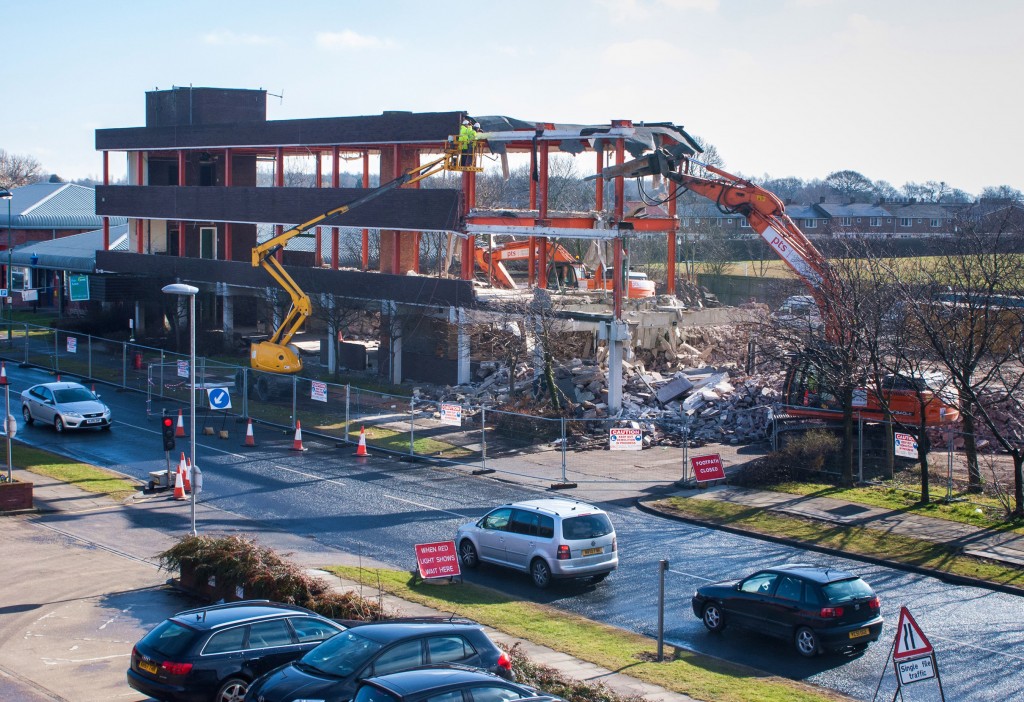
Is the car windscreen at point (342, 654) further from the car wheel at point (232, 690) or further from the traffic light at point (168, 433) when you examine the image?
the traffic light at point (168, 433)

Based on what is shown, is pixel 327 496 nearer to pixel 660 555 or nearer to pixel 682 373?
pixel 660 555

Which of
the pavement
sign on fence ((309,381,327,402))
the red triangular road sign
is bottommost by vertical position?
the pavement

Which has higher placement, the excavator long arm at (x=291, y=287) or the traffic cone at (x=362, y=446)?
the excavator long arm at (x=291, y=287)

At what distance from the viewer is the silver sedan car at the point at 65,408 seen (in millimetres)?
34125

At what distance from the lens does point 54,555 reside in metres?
21.5

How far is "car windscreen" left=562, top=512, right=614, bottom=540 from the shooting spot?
19.3 metres

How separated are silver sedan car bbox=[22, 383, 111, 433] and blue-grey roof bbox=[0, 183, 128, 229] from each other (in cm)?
5087

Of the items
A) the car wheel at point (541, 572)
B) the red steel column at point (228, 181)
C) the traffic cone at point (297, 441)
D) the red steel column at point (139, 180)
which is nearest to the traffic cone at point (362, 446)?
the traffic cone at point (297, 441)

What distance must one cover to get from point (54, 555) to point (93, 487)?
19.3 feet

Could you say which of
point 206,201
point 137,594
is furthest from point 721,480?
point 206,201

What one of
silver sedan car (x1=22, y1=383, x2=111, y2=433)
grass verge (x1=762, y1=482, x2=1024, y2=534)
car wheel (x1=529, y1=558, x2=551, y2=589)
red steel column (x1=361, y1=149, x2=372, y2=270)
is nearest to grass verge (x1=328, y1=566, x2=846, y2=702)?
car wheel (x1=529, y1=558, x2=551, y2=589)

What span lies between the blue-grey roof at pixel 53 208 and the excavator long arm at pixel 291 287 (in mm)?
46488

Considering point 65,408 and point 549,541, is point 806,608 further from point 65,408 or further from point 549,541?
point 65,408

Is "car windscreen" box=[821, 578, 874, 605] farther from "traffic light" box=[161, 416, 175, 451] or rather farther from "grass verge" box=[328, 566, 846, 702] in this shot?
"traffic light" box=[161, 416, 175, 451]
